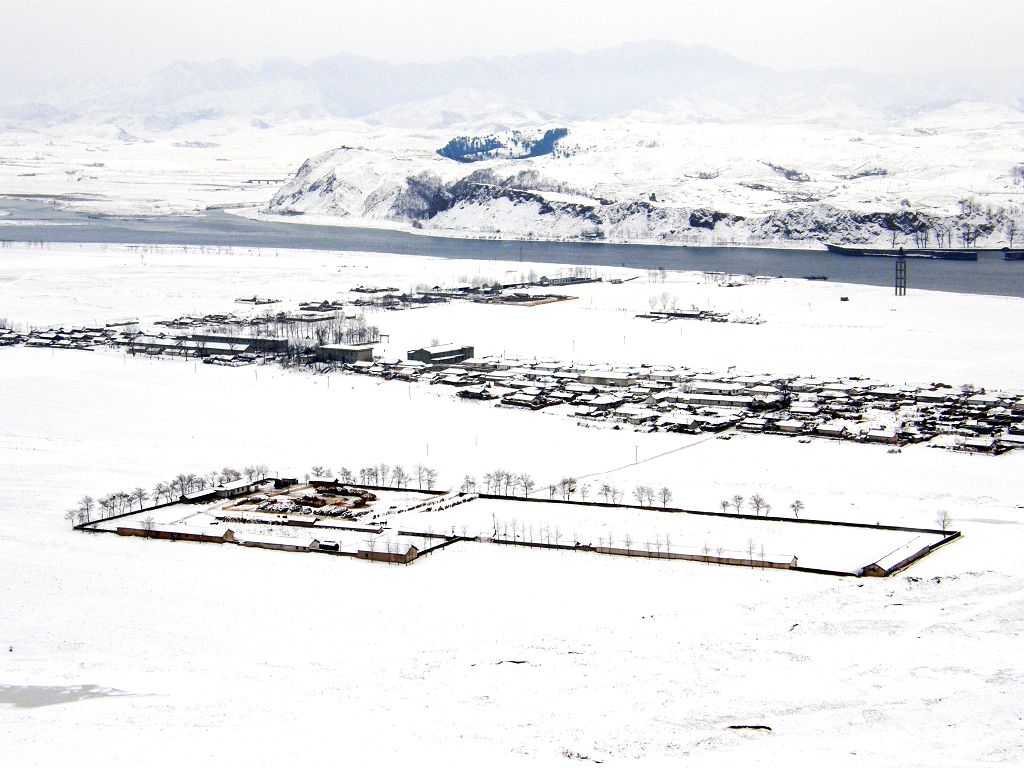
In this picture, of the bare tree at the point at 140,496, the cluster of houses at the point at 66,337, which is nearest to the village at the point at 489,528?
the bare tree at the point at 140,496

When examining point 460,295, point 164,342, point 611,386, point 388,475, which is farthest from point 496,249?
point 388,475

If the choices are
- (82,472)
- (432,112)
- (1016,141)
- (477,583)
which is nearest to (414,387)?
(82,472)

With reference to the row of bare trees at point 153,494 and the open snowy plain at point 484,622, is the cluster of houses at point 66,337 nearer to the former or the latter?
the open snowy plain at point 484,622

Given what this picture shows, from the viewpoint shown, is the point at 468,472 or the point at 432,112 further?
the point at 432,112

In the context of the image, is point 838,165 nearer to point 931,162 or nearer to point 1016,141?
point 931,162

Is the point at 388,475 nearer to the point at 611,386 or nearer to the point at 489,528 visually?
the point at 489,528

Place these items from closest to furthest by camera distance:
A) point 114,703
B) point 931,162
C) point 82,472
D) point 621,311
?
point 114,703 < point 82,472 < point 621,311 < point 931,162
